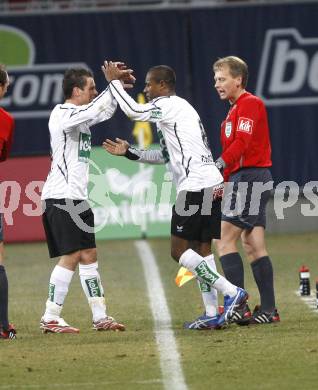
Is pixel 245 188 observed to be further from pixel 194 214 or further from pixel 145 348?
pixel 145 348

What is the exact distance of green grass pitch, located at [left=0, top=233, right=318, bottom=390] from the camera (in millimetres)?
7094

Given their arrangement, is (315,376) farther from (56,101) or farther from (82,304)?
(56,101)

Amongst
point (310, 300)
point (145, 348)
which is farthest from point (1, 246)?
point (310, 300)

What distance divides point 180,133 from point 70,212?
105 cm

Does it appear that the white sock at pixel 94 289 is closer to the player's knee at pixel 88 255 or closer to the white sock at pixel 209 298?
the player's knee at pixel 88 255

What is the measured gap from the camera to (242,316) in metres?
9.14

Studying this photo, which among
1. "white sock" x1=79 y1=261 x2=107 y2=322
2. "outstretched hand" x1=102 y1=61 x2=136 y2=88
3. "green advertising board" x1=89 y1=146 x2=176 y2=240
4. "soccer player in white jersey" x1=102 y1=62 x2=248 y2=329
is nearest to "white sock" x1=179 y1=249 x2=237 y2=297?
"soccer player in white jersey" x1=102 y1=62 x2=248 y2=329

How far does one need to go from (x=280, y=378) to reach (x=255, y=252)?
8.60 feet

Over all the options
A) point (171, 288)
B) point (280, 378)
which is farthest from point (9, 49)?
point (280, 378)

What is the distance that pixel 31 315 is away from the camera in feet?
34.3

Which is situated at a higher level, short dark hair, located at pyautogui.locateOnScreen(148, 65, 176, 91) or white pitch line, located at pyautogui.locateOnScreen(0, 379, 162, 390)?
short dark hair, located at pyautogui.locateOnScreen(148, 65, 176, 91)

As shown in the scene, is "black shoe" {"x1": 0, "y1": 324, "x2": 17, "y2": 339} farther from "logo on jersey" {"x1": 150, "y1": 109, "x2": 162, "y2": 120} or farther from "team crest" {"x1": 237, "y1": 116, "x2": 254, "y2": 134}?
"team crest" {"x1": 237, "y1": 116, "x2": 254, "y2": 134}

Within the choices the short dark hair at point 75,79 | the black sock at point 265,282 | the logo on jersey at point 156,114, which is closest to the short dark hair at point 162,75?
the logo on jersey at point 156,114

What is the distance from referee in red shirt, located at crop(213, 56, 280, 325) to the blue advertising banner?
31.8 feet
